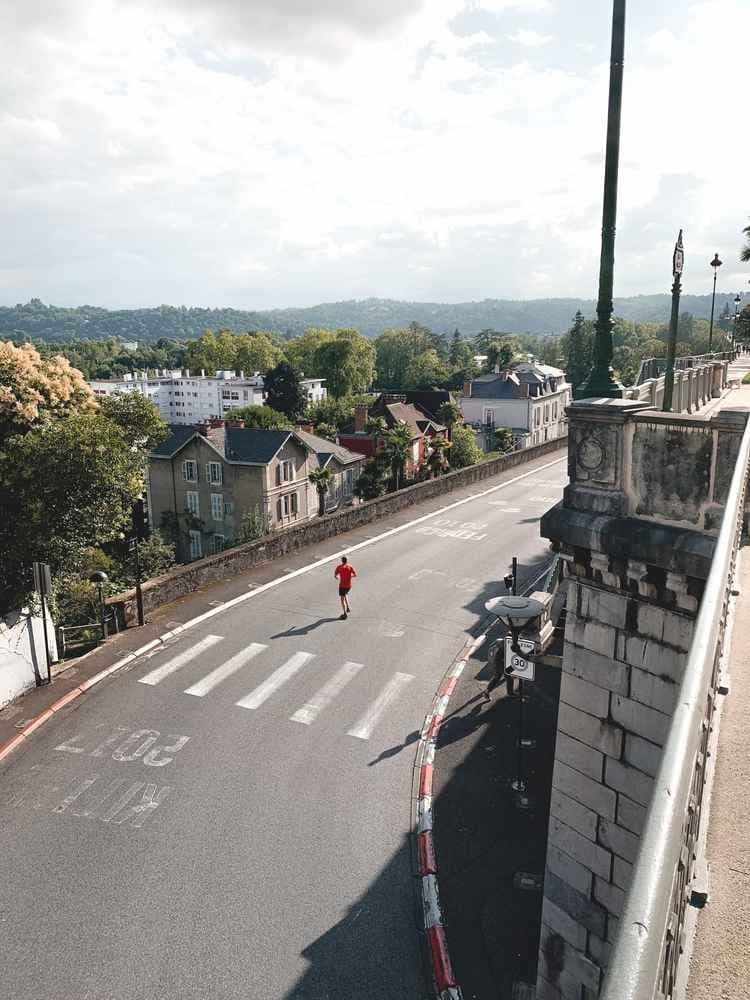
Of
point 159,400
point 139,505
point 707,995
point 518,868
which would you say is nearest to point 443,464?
point 139,505

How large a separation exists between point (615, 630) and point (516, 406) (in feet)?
227

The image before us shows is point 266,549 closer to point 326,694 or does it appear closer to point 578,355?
point 326,694

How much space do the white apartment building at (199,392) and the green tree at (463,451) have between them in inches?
2623

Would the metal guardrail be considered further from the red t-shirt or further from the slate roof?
the slate roof

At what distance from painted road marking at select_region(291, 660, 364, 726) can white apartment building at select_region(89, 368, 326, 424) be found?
112462 mm

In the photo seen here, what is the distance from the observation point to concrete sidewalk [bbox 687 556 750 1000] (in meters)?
3.73

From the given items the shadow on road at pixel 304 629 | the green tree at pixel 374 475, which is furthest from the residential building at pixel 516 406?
the shadow on road at pixel 304 629

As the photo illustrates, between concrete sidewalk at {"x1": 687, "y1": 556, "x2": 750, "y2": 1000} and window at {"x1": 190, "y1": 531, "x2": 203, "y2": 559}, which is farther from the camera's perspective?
window at {"x1": 190, "y1": 531, "x2": 203, "y2": 559}

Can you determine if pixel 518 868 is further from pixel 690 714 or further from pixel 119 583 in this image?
pixel 119 583

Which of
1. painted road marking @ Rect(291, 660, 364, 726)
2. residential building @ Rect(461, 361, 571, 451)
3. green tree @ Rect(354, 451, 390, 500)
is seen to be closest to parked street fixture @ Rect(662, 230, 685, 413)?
painted road marking @ Rect(291, 660, 364, 726)

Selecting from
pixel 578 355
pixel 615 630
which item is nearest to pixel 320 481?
pixel 615 630

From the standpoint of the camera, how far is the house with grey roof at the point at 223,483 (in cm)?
4428

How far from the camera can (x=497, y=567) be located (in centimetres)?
2506

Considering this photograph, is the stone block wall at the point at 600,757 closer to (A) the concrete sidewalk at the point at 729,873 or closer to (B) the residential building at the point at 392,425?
(A) the concrete sidewalk at the point at 729,873
